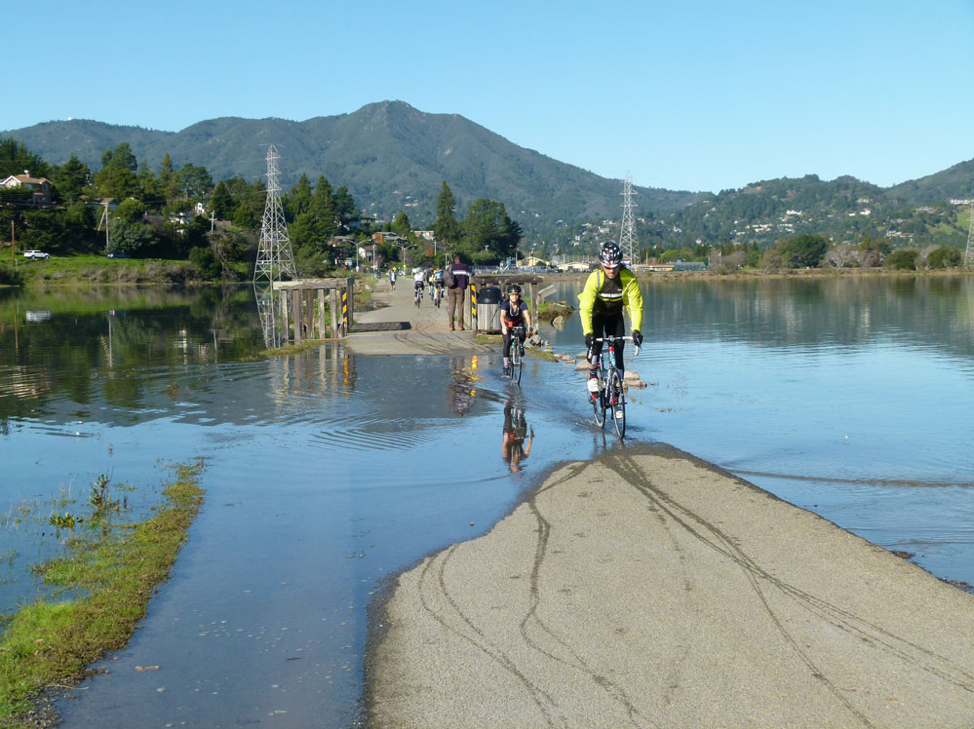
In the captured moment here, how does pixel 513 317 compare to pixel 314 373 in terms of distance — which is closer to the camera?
pixel 513 317

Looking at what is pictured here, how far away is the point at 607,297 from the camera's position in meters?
13.0

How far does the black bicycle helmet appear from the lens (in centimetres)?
1220

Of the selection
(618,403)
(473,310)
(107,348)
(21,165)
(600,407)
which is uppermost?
(21,165)

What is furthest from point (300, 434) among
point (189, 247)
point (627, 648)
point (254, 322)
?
point (189, 247)

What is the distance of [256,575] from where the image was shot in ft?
26.2

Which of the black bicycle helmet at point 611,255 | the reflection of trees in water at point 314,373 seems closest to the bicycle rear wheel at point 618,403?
the black bicycle helmet at point 611,255

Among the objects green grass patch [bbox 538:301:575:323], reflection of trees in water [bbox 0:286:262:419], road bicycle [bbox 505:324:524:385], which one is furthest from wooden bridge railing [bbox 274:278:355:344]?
green grass patch [bbox 538:301:575:323]

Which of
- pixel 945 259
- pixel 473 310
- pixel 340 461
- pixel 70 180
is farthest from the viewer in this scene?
pixel 945 259

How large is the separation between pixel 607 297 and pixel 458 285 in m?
19.2

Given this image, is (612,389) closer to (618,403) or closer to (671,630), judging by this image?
(618,403)

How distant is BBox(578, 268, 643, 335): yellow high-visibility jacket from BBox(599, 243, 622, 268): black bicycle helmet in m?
0.36

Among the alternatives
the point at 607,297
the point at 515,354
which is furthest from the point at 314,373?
the point at 607,297

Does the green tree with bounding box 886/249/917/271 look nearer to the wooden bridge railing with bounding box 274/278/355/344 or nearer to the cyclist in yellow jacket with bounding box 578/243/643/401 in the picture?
the wooden bridge railing with bounding box 274/278/355/344

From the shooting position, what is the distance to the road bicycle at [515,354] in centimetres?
1981
